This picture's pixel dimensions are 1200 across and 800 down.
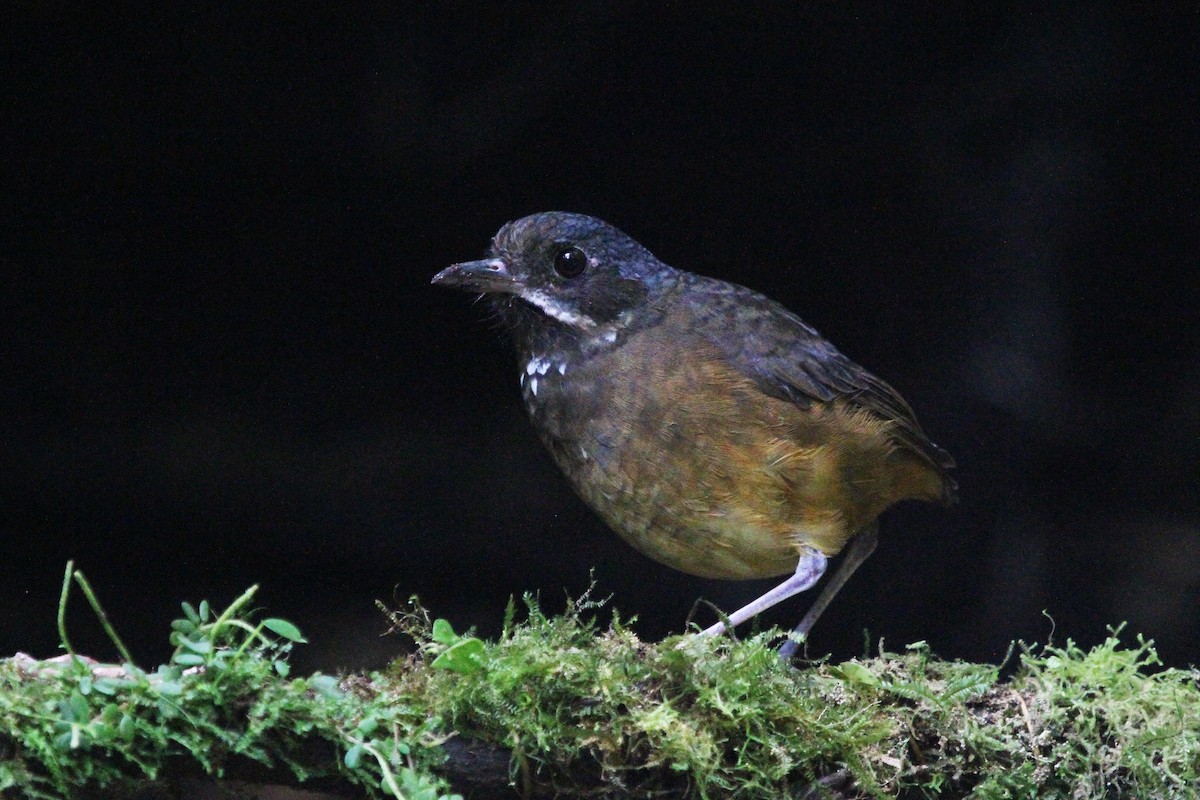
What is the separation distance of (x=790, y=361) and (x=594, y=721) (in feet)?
3.69

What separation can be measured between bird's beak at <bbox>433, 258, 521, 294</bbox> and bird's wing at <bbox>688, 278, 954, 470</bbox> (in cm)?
47

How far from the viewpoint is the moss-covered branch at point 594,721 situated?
1.72 meters

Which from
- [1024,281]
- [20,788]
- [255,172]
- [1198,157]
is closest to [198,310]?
[255,172]

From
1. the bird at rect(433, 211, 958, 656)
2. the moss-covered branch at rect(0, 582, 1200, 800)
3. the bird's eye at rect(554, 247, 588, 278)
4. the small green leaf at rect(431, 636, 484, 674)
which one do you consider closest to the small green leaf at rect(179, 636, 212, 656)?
the moss-covered branch at rect(0, 582, 1200, 800)

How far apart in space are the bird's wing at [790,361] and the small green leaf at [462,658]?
3.44 feet

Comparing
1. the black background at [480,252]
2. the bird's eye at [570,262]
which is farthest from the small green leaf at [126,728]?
the black background at [480,252]

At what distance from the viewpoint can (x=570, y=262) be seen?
2.81 m

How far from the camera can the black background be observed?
3.14 meters

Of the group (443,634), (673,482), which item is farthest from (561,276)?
(443,634)

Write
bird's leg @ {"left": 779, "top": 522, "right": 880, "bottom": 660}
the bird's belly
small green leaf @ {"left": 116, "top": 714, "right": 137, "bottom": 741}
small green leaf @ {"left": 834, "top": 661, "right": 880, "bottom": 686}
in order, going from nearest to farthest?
small green leaf @ {"left": 116, "top": 714, "right": 137, "bottom": 741} < small green leaf @ {"left": 834, "top": 661, "right": 880, "bottom": 686} < the bird's belly < bird's leg @ {"left": 779, "top": 522, "right": 880, "bottom": 660}

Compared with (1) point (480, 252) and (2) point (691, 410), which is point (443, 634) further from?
(1) point (480, 252)

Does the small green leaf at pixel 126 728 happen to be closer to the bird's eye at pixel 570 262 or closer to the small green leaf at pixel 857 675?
the small green leaf at pixel 857 675

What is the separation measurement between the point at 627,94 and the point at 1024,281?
1.30m

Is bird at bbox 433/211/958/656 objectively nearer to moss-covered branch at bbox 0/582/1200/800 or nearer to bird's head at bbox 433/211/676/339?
bird's head at bbox 433/211/676/339
